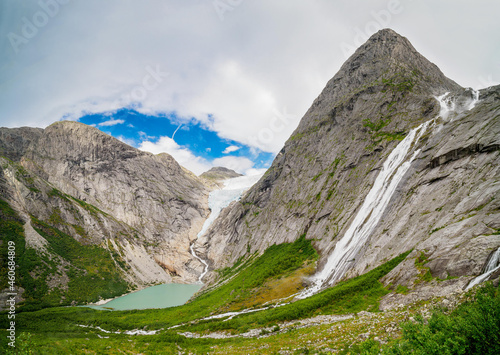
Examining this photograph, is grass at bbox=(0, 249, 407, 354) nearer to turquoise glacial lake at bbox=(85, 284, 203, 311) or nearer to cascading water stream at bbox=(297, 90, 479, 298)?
cascading water stream at bbox=(297, 90, 479, 298)

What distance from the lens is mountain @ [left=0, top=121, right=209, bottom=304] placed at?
91.1 metres

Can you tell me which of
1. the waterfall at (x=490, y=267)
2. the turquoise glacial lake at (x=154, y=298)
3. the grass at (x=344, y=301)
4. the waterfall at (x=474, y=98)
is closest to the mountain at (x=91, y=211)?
the turquoise glacial lake at (x=154, y=298)

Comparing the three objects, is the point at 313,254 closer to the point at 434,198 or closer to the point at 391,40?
the point at 434,198

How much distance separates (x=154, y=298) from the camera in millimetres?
97875

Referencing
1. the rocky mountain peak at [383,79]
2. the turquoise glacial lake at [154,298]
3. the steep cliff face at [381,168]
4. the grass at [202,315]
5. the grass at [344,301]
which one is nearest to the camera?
the grass at [202,315]

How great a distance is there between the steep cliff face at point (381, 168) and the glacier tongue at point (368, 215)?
148cm

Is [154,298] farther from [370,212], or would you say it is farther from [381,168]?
[381,168]

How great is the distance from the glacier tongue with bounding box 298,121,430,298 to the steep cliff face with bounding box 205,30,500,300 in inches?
58.2

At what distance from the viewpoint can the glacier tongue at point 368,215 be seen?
45.3 metres

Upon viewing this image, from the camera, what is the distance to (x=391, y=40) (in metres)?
106

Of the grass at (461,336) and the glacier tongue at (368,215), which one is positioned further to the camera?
the glacier tongue at (368,215)

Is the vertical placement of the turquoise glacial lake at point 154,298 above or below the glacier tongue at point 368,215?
below

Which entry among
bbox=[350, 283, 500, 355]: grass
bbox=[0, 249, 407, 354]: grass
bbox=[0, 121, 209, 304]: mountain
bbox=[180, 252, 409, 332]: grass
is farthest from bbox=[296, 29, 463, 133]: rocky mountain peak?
bbox=[0, 121, 209, 304]: mountain

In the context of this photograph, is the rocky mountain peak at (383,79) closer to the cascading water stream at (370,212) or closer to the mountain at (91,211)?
the cascading water stream at (370,212)
